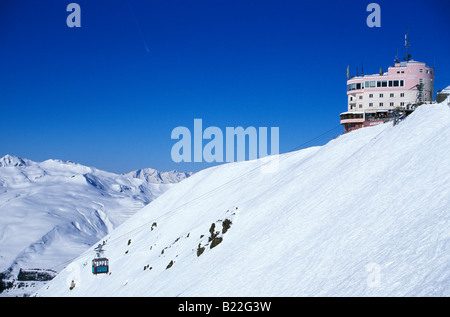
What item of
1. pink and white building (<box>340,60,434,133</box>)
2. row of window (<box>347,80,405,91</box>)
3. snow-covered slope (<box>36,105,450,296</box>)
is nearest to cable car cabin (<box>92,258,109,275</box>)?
snow-covered slope (<box>36,105,450,296</box>)

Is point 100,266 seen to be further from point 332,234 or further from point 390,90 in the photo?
point 390,90

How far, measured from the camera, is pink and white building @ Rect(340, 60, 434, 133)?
57231 mm

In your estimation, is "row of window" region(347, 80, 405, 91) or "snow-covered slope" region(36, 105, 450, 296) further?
"row of window" region(347, 80, 405, 91)

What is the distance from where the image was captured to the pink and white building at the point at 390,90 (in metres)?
57.2

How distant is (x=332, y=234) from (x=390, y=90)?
43.7m

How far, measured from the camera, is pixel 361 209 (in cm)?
2284

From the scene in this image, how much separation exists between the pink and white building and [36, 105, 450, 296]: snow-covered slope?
40.1 feet

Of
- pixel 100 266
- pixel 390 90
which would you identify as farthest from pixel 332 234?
pixel 390 90

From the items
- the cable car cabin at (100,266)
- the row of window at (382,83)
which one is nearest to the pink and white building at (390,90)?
the row of window at (382,83)

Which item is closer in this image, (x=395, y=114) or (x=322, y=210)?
(x=322, y=210)

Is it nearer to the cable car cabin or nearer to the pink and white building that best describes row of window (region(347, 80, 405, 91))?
the pink and white building

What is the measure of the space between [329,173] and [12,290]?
182 m
